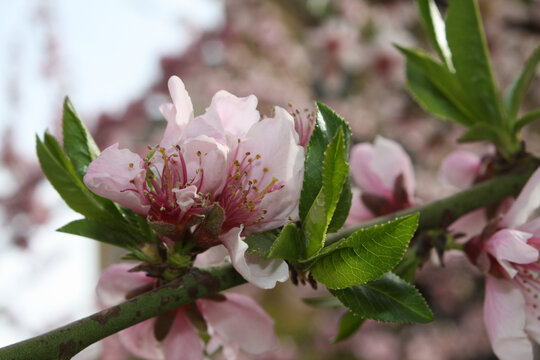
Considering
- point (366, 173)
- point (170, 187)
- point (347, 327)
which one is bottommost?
point (347, 327)

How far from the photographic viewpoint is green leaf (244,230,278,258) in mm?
308

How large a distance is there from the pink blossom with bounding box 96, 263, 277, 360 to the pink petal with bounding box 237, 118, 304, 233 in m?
0.13

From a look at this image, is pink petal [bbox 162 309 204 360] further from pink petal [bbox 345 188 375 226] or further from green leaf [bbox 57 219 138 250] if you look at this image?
pink petal [bbox 345 188 375 226]

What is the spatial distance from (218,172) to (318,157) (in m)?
0.07

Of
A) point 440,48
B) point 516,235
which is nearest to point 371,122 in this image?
point 440,48

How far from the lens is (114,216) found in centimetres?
37

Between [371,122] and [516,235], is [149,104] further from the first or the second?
[516,235]

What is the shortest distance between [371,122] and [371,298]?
2122 millimetres

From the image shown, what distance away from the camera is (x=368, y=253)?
0.28 meters

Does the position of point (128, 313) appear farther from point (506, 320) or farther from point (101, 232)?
point (506, 320)

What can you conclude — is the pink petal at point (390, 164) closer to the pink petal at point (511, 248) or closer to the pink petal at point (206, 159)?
the pink petal at point (511, 248)

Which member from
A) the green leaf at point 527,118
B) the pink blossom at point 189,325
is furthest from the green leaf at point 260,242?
the green leaf at point 527,118

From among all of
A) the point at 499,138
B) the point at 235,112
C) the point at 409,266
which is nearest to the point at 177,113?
the point at 235,112

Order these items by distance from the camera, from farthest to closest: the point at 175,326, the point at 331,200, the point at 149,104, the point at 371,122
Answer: the point at 149,104
the point at 371,122
the point at 175,326
the point at 331,200
